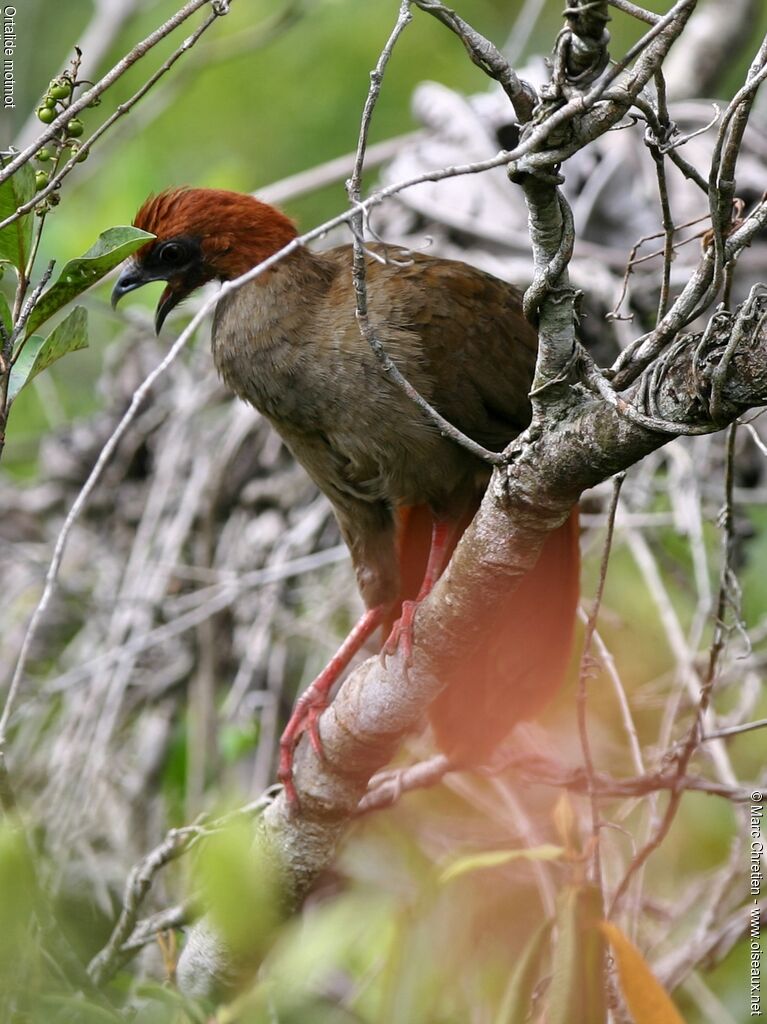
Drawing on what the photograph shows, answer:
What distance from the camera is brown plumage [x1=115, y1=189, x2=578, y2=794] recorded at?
2.69 meters

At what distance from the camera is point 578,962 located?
6.63 ft

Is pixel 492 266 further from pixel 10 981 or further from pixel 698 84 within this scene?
pixel 10 981

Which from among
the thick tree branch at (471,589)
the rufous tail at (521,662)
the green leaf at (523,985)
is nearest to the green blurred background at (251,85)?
the rufous tail at (521,662)

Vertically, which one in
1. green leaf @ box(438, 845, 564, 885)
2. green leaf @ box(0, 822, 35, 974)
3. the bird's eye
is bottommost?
green leaf @ box(0, 822, 35, 974)

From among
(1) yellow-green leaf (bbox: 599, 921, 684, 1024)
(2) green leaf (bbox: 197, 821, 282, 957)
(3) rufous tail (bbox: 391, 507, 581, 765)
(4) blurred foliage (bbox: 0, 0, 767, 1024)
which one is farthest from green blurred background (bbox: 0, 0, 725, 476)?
(2) green leaf (bbox: 197, 821, 282, 957)

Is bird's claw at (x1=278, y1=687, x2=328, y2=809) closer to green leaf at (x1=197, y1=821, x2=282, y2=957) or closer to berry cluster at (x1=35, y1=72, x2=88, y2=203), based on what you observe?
green leaf at (x1=197, y1=821, x2=282, y2=957)

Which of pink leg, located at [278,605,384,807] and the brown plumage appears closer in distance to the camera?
pink leg, located at [278,605,384,807]

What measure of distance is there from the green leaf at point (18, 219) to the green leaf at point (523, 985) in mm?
1443

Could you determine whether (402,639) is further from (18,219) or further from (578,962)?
(18,219)

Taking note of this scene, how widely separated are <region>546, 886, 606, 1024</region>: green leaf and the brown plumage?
0.69 m

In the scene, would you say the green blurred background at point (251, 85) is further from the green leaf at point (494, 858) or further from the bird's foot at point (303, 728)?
the green leaf at point (494, 858)

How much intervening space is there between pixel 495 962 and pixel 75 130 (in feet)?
5.96

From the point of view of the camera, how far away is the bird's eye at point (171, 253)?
2943mm

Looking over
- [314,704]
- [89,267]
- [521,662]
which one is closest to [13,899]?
[89,267]
